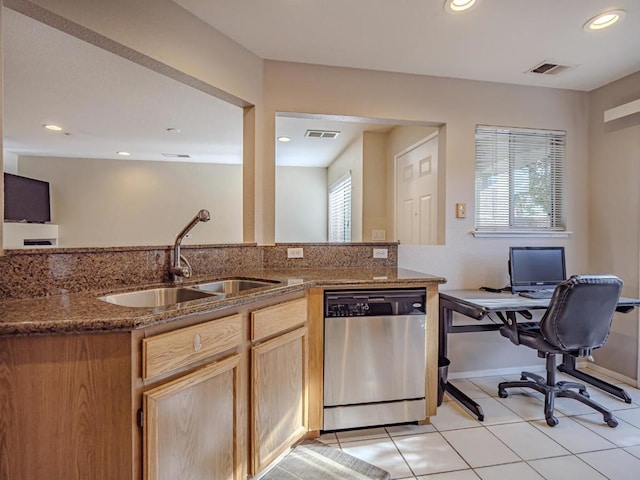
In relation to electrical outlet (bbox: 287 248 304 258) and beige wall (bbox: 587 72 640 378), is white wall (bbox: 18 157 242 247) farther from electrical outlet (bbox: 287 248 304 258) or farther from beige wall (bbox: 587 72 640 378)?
beige wall (bbox: 587 72 640 378)

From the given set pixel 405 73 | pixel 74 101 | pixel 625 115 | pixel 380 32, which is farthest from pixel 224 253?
pixel 625 115

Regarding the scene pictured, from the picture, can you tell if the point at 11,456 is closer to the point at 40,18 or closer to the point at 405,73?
the point at 40,18

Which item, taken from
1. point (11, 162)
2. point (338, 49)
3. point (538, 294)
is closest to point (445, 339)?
point (538, 294)

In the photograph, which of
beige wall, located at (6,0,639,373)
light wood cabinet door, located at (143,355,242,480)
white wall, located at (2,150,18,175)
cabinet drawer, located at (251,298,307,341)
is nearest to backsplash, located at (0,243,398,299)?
beige wall, located at (6,0,639,373)

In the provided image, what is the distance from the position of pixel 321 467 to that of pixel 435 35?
8.44 feet

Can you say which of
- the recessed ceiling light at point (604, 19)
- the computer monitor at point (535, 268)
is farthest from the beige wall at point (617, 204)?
the recessed ceiling light at point (604, 19)

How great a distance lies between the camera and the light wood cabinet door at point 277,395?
60.8 inches

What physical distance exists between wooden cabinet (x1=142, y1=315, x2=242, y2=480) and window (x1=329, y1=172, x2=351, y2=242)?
11.8 ft

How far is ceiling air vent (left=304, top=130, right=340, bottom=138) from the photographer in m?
4.06

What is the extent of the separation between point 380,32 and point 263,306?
1.82m

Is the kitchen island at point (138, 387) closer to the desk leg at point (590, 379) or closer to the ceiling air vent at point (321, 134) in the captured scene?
the desk leg at point (590, 379)

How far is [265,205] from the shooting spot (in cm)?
253

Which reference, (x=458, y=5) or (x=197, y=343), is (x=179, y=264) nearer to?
(x=197, y=343)

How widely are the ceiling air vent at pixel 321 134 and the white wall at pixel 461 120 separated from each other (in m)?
1.44
